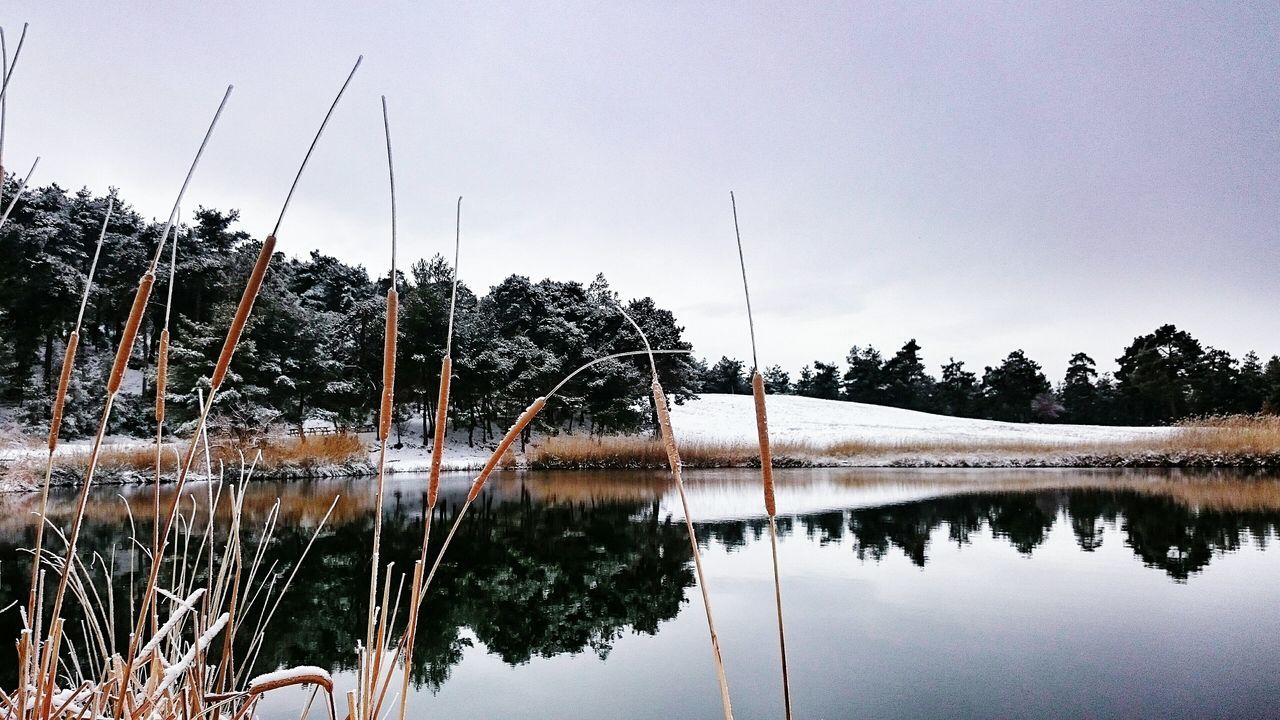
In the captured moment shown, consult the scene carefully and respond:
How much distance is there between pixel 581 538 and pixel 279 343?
680 inches

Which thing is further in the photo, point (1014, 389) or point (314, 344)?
point (1014, 389)

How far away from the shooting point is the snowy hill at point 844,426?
21725mm

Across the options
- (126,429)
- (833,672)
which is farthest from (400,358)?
(833,672)

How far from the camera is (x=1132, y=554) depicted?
5820 millimetres

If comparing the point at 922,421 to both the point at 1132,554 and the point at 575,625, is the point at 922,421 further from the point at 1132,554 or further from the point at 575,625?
the point at 575,625

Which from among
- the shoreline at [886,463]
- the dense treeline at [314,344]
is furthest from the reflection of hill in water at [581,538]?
the dense treeline at [314,344]

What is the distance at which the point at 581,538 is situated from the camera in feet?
21.9

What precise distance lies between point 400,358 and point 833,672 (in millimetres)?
19683

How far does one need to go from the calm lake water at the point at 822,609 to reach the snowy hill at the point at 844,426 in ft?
40.2

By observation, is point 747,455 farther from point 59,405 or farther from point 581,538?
point 59,405

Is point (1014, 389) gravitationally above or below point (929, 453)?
above

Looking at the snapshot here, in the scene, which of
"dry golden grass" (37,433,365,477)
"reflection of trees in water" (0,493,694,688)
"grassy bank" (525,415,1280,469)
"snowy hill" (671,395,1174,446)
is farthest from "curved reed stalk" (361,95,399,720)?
"snowy hill" (671,395,1174,446)

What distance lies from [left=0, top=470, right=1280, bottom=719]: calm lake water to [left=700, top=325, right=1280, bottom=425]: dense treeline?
90.5 feet

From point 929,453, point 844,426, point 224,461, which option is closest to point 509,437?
point 224,461
